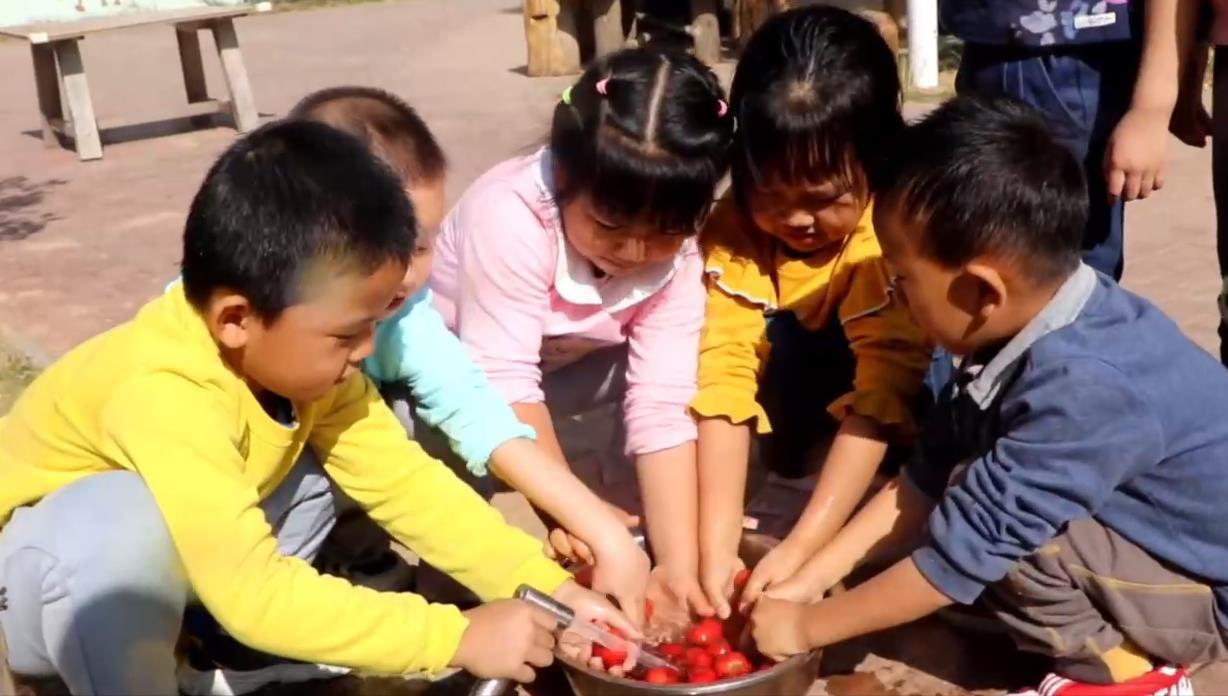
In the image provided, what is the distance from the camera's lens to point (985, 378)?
182cm

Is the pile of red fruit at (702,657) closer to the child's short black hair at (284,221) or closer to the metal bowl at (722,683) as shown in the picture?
the metal bowl at (722,683)

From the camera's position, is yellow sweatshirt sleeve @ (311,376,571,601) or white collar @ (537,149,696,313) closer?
yellow sweatshirt sleeve @ (311,376,571,601)

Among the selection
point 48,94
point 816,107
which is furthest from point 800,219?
point 48,94

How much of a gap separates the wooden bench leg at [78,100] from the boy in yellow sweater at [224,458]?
16.4 feet

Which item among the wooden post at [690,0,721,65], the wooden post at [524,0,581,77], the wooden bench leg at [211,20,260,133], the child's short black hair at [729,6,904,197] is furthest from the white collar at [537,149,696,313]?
the wooden post at [524,0,581,77]

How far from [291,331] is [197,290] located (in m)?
0.13

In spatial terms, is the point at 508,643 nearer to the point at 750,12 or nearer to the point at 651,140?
the point at 651,140

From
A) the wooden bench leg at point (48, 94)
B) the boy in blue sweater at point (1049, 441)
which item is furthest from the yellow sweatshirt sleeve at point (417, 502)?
the wooden bench leg at point (48, 94)

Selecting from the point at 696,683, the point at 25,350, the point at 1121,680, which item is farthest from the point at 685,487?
the point at 25,350

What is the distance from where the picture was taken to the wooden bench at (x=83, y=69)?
635cm

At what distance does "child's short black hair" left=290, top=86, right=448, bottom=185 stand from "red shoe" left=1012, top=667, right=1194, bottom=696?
43.8 inches

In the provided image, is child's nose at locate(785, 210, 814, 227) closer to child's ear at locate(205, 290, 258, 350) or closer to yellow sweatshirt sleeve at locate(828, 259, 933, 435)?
yellow sweatshirt sleeve at locate(828, 259, 933, 435)

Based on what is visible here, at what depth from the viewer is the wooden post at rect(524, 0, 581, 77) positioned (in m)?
7.74

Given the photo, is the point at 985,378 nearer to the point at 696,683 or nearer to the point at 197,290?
the point at 696,683
